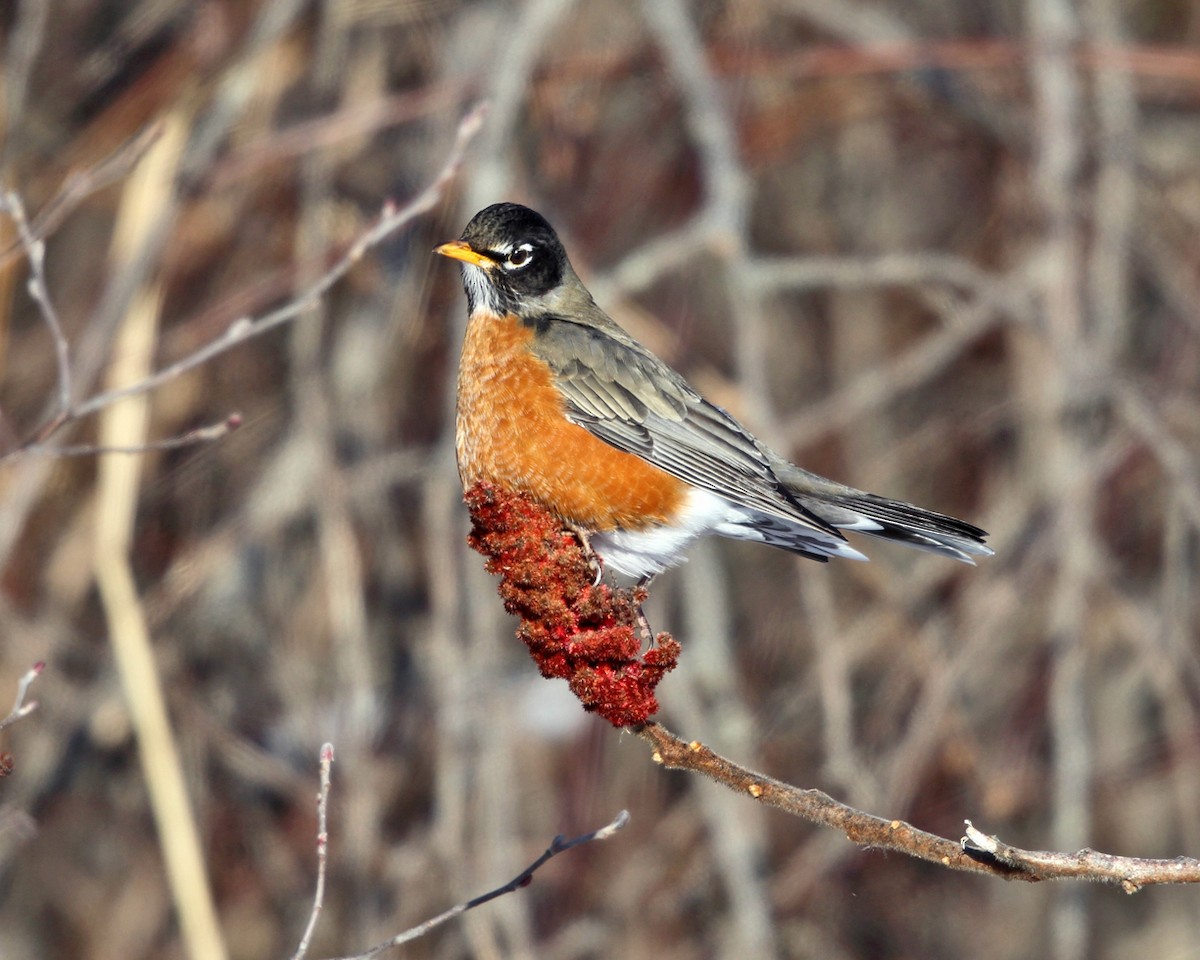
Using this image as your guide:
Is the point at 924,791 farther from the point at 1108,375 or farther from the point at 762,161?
the point at 762,161

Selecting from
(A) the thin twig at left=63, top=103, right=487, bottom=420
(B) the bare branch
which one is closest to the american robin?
(A) the thin twig at left=63, top=103, right=487, bottom=420

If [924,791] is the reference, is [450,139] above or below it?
above

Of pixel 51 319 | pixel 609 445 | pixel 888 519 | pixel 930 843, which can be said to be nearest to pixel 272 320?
pixel 51 319

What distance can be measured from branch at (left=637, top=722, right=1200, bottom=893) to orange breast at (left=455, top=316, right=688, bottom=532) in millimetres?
1074

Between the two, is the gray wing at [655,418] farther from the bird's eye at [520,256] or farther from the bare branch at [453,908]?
the bare branch at [453,908]

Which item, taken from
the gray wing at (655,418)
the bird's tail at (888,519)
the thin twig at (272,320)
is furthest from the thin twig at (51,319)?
the bird's tail at (888,519)

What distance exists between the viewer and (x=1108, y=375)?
4.53m

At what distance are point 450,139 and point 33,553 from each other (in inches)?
86.5

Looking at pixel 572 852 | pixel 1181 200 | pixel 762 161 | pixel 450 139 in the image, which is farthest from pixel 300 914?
pixel 1181 200

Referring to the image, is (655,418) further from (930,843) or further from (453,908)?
(930,843)

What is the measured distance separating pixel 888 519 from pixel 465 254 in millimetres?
1258

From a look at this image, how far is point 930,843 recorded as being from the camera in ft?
6.69

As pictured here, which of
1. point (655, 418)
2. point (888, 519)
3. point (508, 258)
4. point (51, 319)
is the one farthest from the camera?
point (508, 258)

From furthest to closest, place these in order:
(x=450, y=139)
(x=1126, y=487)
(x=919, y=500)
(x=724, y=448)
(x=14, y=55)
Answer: (x=919, y=500), (x=1126, y=487), (x=450, y=139), (x=14, y=55), (x=724, y=448)
